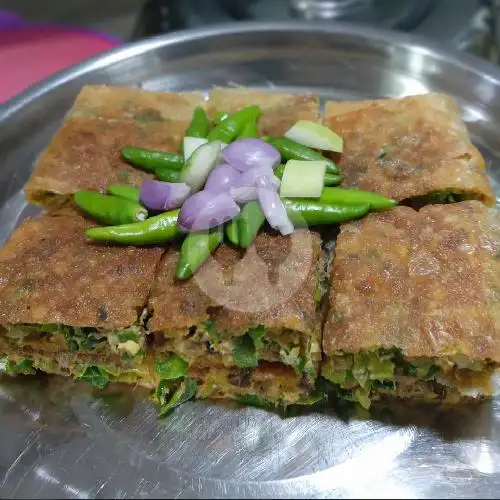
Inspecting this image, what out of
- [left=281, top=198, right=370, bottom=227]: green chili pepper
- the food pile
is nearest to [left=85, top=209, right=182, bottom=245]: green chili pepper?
the food pile

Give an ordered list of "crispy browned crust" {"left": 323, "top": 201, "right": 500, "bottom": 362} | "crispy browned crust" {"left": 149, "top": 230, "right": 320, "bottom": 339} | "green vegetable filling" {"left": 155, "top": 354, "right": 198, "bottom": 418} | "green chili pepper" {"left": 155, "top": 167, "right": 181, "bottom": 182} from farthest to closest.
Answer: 1. "green chili pepper" {"left": 155, "top": 167, "right": 181, "bottom": 182}
2. "green vegetable filling" {"left": 155, "top": 354, "right": 198, "bottom": 418}
3. "crispy browned crust" {"left": 149, "top": 230, "right": 320, "bottom": 339}
4. "crispy browned crust" {"left": 323, "top": 201, "right": 500, "bottom": 362}

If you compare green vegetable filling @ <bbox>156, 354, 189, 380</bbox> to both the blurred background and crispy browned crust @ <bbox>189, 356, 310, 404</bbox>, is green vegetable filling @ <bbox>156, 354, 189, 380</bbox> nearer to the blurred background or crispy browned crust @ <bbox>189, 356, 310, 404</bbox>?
crispy browned crust @ <bbox>189, 356, 310, 404</bbox>

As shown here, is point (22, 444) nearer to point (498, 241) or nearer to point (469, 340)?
point (469, 340)

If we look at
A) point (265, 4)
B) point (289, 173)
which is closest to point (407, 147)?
point (289, 173)

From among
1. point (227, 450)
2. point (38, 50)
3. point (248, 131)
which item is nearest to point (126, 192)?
point (248, 131)

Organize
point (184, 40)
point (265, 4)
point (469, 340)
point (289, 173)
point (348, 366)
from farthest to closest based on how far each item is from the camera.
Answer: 1. point (265, 4)
2. point (184, 40)
3. point (289, 173)
4. point (348, 366)
5. point (469, 340)

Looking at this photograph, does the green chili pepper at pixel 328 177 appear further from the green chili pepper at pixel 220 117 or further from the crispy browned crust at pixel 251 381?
the crispy browned crust at pixel 251 381

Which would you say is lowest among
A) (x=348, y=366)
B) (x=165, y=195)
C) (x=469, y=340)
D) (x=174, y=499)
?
(x=174, y=499)

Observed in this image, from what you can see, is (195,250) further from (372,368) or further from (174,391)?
(372,368)
